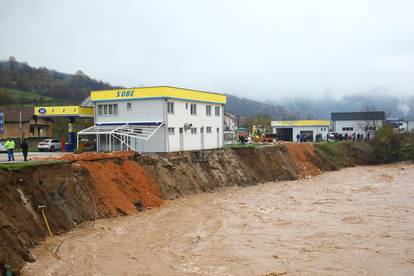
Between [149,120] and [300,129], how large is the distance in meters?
48.7

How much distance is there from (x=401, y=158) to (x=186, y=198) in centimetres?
4330

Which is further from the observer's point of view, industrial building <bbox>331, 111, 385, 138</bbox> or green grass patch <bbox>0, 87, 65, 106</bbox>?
green grass patch <bbox>0, 87, 65, 106</bbox>

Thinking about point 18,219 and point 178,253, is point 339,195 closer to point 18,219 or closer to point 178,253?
point 178,253

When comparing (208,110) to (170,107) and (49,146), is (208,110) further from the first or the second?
(49,146)

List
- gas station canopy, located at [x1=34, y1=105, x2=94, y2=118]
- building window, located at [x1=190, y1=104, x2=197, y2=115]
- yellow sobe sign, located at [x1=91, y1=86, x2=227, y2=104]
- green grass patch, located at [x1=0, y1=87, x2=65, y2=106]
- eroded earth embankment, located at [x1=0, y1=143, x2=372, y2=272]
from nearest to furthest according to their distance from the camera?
eroded earth embankment, located at [x1=0, y1=143, x2=372, y2=272] → yellow sobe sign, located at [x1=91, y1=86, x2=227, y2=104] → building window, located at [x1=190, y1=104, x2=197, y2=115] → gas station canopy, located at [x1=34, y1=105, x2=94, y2=118] → green grass patch, located at [x1=0, y1=87, x2=65, y2=106]

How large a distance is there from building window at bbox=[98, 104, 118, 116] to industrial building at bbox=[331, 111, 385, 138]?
55967 millimetres

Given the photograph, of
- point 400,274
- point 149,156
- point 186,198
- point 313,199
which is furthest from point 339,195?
point 400,274

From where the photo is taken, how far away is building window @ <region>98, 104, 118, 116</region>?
39.6 m

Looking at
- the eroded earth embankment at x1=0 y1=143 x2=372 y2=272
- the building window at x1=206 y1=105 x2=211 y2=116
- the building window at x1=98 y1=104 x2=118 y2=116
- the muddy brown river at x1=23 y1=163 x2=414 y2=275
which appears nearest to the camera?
the muddy brown river at x1=23 y1=163 x2=414 y2=275

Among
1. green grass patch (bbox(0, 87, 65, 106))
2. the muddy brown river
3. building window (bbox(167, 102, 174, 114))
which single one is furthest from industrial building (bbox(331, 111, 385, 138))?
green grass patch (bbox(0, 87, 65, 106))

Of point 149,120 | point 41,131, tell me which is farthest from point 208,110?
point 41,131

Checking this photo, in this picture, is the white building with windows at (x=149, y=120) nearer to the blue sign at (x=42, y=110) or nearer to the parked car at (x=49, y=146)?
the parked car at (x=49, y=146)

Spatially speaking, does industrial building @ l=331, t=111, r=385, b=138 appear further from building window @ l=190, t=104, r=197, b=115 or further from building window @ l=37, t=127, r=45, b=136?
building window @ l=37, t=127, r=45, b=136

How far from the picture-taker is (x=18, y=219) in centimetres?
1980
